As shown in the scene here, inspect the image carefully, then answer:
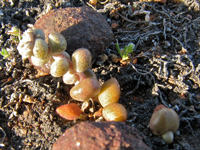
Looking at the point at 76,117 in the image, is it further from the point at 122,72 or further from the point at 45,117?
the point at 122,72

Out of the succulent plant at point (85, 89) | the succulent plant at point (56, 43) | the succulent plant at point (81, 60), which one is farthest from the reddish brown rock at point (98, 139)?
the succulent plant at point (56, 43)

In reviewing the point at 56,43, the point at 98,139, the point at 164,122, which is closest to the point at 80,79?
the point at 56,43

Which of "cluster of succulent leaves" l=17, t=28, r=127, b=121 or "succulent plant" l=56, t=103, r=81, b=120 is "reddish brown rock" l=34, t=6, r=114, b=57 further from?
"succulent plant" l=56, t=103, r=81, b=120

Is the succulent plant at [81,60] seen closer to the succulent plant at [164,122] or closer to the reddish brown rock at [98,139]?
the reddish brown rock at [98,139]

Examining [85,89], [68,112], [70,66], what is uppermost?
[70,66]

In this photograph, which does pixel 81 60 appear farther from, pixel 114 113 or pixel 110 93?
pixel 114 113

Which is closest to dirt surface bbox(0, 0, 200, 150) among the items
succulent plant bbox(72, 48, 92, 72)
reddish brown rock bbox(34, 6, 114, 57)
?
reddish brown rock bbox(34, 6, 114, 57)

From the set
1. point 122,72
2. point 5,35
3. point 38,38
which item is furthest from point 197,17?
point 5,35
